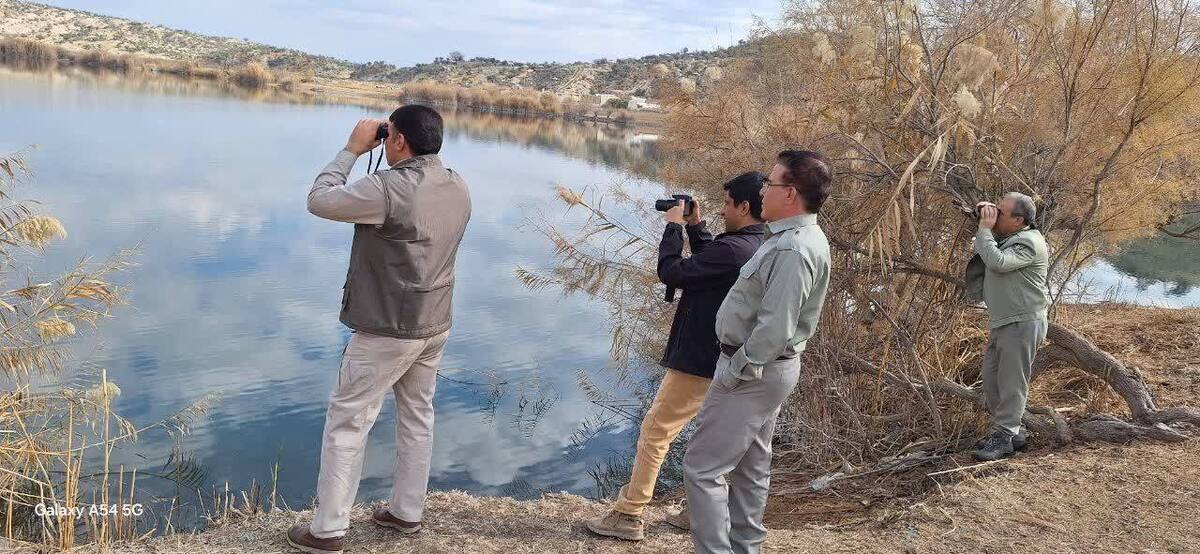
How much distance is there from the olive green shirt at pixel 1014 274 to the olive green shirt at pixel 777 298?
2086 millimetres

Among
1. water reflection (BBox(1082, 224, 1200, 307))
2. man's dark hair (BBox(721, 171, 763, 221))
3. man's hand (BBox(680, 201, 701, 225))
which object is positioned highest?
man's dark hair (BBox(721, 171, 763, 221))

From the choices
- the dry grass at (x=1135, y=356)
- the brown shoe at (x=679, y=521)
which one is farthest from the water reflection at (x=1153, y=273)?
the brown shoe at (x=679, y=521)

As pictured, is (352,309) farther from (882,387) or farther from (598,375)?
(598,375)

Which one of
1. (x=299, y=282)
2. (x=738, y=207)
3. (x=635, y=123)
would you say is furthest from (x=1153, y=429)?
(x=635, y=123)

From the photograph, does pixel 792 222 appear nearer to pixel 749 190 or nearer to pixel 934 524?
pixel 749 190

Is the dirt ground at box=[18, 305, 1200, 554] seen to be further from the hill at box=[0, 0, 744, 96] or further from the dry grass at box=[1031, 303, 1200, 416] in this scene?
the hill at box=[0, 0, 744, 96]

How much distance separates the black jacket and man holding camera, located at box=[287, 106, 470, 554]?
2.88ft

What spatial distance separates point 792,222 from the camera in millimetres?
3303

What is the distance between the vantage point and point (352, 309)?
352 cm

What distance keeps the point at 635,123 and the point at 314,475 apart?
34.4 m

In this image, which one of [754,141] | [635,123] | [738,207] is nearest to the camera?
[738,207]

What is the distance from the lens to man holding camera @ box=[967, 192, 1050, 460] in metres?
5.04

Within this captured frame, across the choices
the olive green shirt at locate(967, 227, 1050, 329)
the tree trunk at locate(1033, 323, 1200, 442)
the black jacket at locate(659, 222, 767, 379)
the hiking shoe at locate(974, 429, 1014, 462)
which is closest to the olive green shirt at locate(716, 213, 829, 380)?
the black jacket at locate(659, 222, 767, 379)

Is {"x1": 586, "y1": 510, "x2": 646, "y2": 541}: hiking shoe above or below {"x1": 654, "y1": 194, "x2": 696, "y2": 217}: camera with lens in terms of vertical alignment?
below
